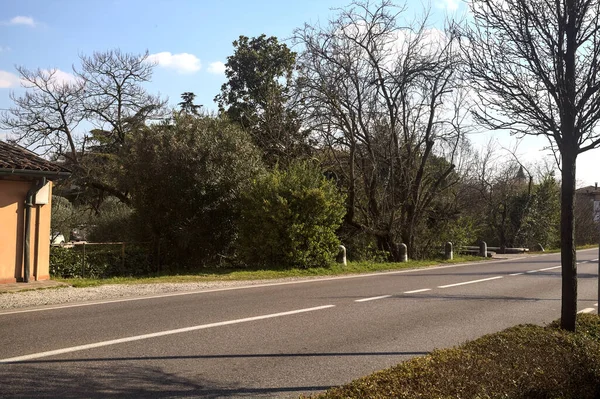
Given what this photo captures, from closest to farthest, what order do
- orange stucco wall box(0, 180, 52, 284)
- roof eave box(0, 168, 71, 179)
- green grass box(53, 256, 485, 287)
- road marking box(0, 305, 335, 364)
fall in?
road marking box(0, 305, 335, 364) → roof eave box(0, 168, 71, 179) → orange stucco wall box(0, 180, 52, 284) → green grass box(53, 256, 485, 287)

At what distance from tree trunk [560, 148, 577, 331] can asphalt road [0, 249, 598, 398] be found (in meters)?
1.42

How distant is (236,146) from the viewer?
1977 centimetres

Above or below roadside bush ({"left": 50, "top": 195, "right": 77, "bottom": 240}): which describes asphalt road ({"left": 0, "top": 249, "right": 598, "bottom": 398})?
below

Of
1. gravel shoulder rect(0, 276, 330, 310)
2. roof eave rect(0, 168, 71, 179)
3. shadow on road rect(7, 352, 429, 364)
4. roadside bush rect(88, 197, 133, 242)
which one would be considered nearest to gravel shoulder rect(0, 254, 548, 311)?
gravel shoulder rect(0, 276, 330, 310)

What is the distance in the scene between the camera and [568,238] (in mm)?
7074

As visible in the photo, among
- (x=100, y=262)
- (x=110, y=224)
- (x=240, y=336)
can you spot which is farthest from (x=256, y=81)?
(x=240, y=336)

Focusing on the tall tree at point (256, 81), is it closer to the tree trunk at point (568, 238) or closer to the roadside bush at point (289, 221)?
the roadside bush at point (289, 221)

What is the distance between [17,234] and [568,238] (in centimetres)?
1214

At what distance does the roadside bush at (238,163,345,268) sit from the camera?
58.6 ft

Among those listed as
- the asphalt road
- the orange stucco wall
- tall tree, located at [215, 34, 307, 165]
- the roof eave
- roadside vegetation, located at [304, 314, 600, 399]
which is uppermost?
tall tree, located at [215, 34, 307, 165]

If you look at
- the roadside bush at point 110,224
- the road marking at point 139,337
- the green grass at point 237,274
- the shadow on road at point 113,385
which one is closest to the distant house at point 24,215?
the green grass at point 237,274

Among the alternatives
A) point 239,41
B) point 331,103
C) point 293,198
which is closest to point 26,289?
point 293,198

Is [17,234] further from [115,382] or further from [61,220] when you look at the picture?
[61,220]

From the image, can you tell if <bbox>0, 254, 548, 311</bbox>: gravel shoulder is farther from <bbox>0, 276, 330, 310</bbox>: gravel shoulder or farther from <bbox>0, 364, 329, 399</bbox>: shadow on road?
<bbox>0, 364, 329, 399</bbox>: shadow on road
